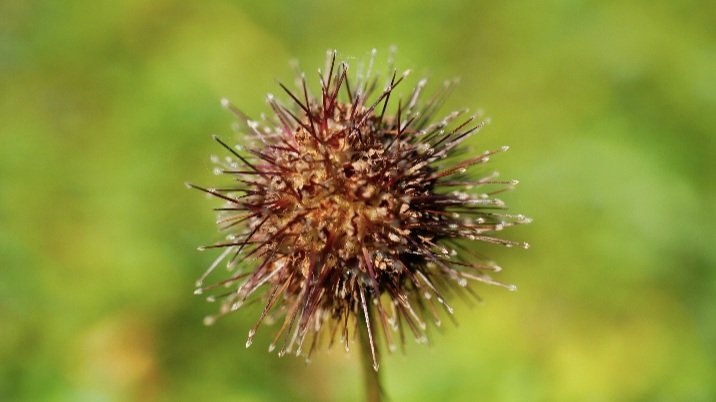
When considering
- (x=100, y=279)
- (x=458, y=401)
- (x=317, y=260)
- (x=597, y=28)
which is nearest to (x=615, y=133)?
(x=597, y=28)

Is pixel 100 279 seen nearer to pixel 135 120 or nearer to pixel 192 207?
pixel 192 207

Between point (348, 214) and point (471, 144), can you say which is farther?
point (471, 144)

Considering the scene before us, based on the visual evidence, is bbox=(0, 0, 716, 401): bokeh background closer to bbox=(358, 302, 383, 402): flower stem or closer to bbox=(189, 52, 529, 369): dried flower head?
bbox=(358, 302, 383, 402): flower stem

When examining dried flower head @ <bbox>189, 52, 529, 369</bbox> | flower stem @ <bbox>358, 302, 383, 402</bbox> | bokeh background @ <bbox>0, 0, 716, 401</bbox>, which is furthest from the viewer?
bokeh background @ <bbox>0, 0, 716, 401</bbox>

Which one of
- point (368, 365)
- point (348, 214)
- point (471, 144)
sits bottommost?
point (368, 365)

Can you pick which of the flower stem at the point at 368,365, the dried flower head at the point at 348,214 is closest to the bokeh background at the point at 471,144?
the flower stem at the point at 368,365

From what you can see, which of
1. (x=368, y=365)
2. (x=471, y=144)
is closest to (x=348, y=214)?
(x=368, y=365)

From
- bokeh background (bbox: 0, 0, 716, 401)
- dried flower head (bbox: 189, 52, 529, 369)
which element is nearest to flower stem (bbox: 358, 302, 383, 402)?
dried flower head (bbox: 189, 52, 529, 369)

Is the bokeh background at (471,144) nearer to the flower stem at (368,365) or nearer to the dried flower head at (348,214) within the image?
the flower stem at (368,365)

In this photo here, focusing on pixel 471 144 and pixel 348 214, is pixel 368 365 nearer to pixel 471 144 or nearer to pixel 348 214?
pixel 348 214

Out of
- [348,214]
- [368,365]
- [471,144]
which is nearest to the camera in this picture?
[348,214]
